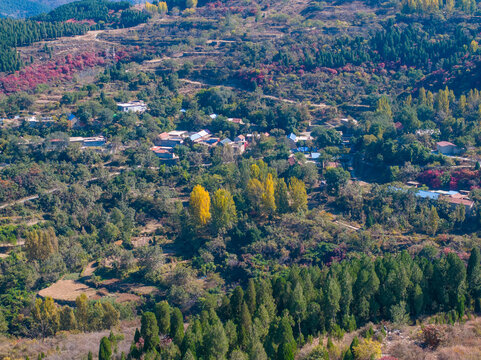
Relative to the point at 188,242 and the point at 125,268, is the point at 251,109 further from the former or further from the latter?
the point at 125,268

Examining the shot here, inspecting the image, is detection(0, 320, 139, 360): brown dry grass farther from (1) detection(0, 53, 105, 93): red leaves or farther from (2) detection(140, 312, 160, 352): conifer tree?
(1) detection(0, 53, 105, 93): red leaves

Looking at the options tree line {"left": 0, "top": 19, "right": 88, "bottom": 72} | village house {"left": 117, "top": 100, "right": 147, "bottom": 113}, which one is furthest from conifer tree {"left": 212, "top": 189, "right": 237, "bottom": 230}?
tree line {"left": 0, "top": 19, "right": 88, "bottom": 72}

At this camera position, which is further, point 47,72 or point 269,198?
point 47,72

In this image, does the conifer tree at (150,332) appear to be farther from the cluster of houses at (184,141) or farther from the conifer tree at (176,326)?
the cluster of houses at (184,141)

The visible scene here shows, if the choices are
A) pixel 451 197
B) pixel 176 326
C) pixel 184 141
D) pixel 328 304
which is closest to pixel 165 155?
pixel 184 141

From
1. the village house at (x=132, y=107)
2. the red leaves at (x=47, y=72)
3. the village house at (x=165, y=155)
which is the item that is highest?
the red leaves at (x=47, y=72)

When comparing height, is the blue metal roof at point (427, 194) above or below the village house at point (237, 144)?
below

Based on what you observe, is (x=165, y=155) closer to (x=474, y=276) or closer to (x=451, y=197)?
(x=451, y=197)

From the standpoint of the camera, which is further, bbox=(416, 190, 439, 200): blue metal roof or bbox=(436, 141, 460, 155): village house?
bbox=(436, 141, 460, 155): village house

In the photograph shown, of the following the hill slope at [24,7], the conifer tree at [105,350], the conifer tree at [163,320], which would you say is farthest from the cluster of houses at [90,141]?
the hill slope at [24,7]

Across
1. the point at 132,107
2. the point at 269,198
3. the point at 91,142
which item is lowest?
the point at 269,198
